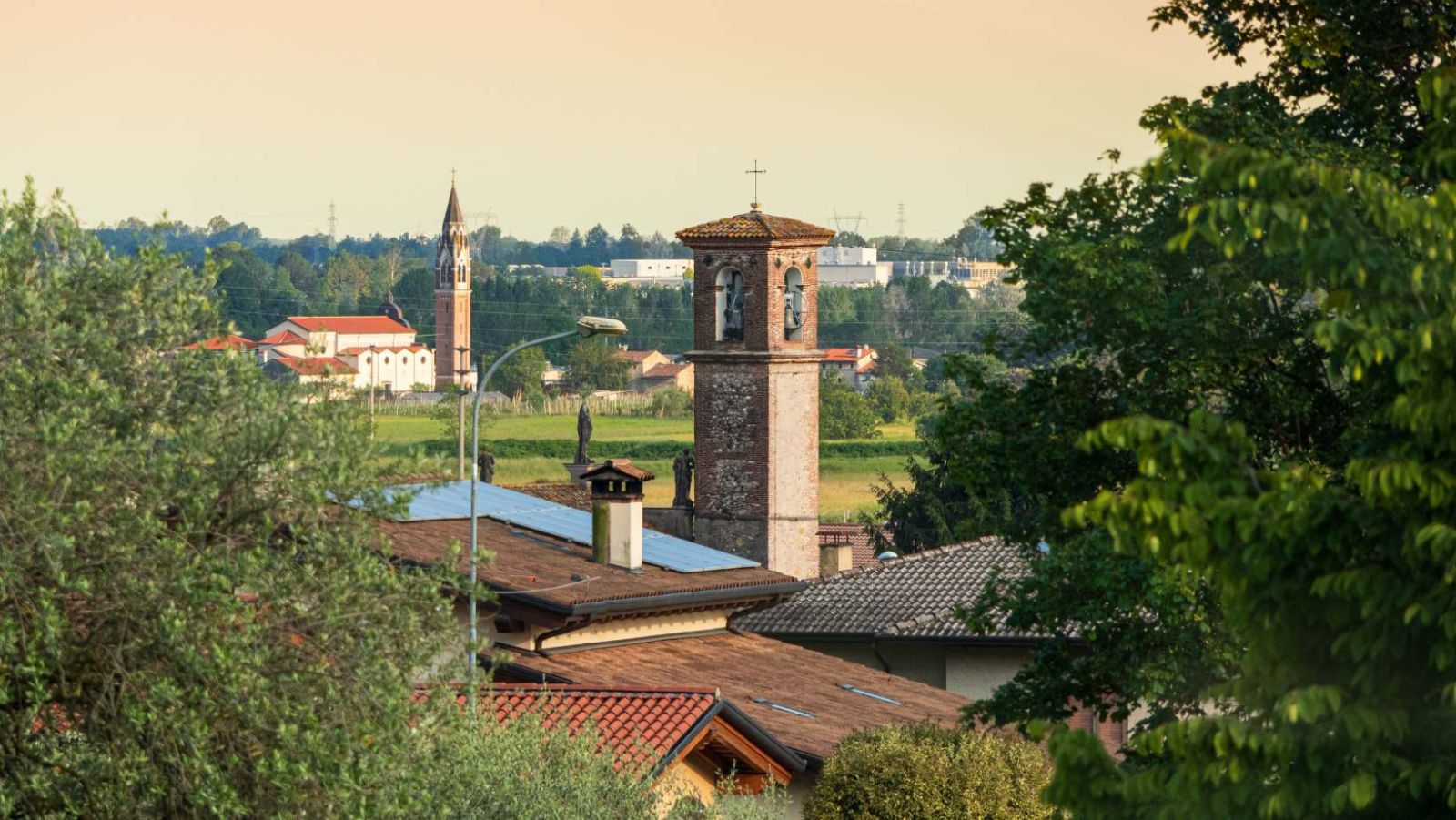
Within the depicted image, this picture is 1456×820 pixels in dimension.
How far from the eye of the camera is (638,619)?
2831cm

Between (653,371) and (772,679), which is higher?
(772,679)

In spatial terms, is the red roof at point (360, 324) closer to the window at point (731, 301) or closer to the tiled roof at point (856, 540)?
the tiled roof at point (856, 540)

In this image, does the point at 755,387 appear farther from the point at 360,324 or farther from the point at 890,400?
the point at 360,324

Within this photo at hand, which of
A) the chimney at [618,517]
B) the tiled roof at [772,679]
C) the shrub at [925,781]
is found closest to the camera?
the shrub at [925,781]

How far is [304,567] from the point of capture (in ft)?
38.5

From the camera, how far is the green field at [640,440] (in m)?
83.4

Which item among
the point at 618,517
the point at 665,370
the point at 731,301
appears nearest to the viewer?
the point at 618,517

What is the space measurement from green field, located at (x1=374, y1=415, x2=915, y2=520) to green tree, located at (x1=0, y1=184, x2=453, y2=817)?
54.6m

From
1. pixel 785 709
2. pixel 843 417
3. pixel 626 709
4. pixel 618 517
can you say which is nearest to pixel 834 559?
pixel 618 517

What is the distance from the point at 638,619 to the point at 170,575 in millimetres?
17398

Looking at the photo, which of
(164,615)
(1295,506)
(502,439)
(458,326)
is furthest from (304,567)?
(458,326)

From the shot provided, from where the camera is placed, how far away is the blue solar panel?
2938 centimetres

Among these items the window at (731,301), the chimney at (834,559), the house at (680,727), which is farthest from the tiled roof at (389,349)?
the house at (680,727)

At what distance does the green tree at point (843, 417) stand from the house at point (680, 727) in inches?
3041
